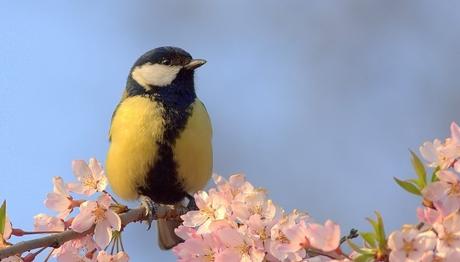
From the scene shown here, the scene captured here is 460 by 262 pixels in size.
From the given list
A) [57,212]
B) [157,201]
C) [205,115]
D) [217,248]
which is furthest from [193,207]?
[217,248]

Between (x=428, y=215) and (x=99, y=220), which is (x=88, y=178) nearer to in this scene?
(x=99, y=220)

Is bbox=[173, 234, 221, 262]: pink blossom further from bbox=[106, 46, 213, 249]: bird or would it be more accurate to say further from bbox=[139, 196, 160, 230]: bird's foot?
bbox=[106, 46, 213, 249]: bird

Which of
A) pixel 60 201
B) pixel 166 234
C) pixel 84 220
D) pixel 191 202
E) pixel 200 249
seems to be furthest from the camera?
pixel 166 234

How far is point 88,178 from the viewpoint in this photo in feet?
6.39

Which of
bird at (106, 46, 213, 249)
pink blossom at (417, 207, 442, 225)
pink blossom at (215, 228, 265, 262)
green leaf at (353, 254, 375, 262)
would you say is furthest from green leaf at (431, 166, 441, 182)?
bird at (106, 46, 213, 249)

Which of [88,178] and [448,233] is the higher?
[448,233]

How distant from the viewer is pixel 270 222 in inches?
64.0

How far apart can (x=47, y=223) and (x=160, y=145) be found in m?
1.07

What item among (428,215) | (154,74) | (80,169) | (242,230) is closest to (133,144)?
(154,74)

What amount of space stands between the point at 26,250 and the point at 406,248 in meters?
0.83

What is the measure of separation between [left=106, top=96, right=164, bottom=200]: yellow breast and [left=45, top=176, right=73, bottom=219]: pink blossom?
956 mm

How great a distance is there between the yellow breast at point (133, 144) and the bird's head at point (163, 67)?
A: 0.18 metres

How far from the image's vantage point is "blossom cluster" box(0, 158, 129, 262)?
181 centimetres

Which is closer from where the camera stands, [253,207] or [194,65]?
[253,207]
